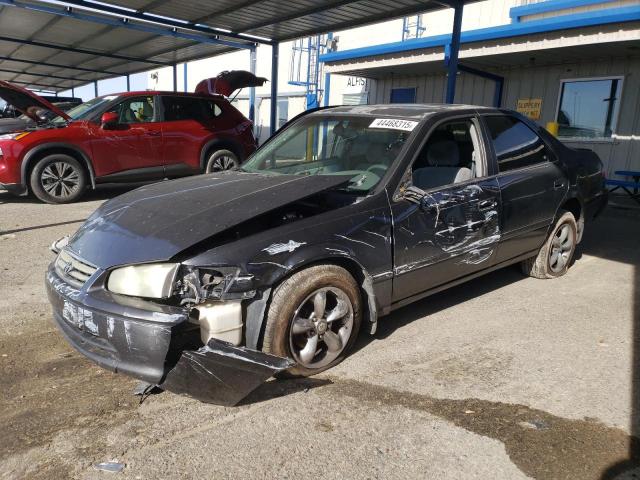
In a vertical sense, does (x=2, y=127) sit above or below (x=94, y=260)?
above

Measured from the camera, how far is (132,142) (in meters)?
8.55

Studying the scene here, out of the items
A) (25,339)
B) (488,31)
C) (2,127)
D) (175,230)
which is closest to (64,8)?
(2,127)

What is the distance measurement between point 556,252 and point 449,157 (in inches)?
68.1

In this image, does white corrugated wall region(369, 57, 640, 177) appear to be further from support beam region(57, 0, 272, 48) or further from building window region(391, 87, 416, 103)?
support beam region(57, 0, 272, 48)

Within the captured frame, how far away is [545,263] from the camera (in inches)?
193

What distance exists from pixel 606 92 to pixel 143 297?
10880mm

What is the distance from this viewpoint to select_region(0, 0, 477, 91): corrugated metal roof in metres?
9.04

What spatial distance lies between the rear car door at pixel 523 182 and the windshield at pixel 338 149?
103cm

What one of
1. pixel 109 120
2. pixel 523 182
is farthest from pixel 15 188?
pixel 523 182

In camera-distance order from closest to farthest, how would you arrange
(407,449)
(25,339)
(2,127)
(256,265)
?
(407,449) → (256,265) → (25,339) → (2,127)

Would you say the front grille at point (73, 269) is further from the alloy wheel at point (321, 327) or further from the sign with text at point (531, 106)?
the sign with text at point (531, 106)

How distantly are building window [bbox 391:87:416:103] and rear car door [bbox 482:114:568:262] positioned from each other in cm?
980

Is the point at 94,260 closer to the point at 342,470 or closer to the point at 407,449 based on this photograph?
the point at 342,470

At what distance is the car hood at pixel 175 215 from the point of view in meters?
2.68
